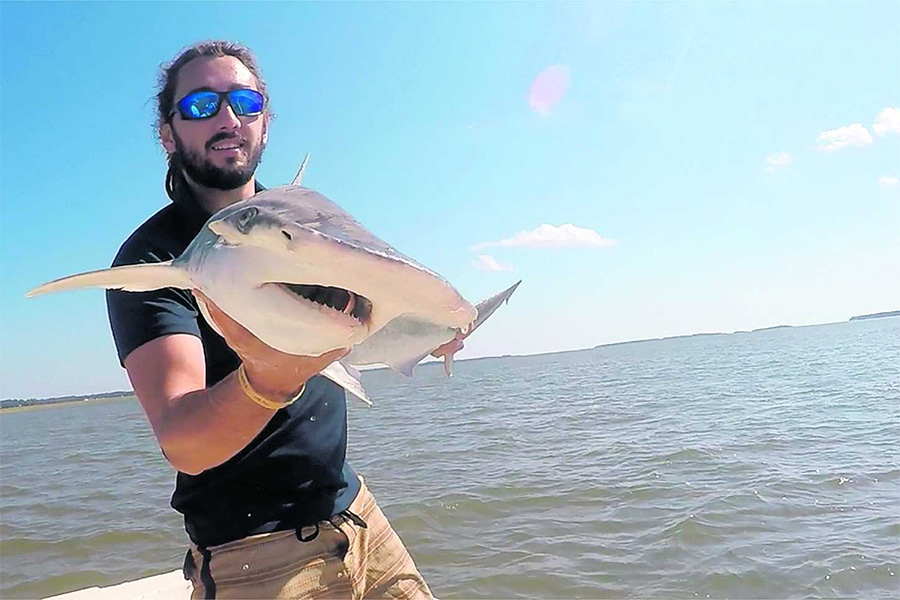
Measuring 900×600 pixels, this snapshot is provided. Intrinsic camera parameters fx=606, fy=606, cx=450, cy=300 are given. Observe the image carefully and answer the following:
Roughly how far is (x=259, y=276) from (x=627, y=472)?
9.64 m

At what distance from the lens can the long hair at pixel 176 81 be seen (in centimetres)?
236

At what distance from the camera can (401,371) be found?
1776 mm

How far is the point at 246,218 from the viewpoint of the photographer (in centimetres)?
114

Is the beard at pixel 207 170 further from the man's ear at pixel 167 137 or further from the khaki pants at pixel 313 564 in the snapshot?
the khaki pants at pixel 313 564

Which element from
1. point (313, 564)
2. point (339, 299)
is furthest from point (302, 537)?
point (339, 299)

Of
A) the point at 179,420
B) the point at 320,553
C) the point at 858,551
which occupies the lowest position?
the point at 858,551

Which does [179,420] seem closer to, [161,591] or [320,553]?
[320,553]

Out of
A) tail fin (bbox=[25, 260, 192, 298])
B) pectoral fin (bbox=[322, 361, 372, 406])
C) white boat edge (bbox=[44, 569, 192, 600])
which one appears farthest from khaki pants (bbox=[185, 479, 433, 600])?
white boat edge (bbox=[44, 569, 192, 600])

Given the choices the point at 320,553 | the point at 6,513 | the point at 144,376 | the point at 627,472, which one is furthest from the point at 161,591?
the point at 6,513

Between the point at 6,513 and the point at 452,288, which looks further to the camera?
the point at 6,513

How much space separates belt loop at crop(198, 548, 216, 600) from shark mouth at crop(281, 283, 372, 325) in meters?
1.36

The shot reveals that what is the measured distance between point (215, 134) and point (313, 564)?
162 centimetres

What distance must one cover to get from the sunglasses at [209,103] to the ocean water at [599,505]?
282 cm

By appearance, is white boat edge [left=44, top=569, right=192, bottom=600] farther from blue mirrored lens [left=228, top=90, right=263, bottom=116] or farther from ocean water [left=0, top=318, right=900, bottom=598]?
blue mirrored lens [left=228, top=90, right=263, bottom=116]
